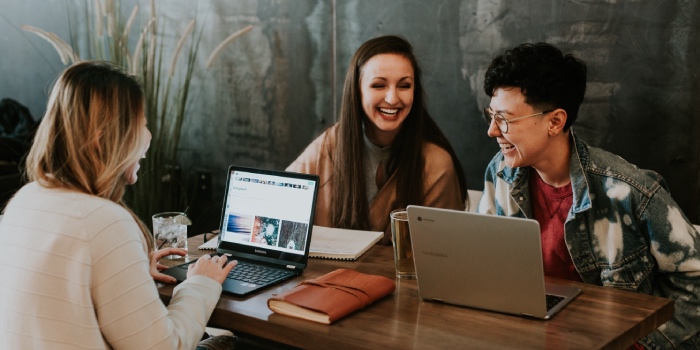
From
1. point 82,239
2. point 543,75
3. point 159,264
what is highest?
point 543,75

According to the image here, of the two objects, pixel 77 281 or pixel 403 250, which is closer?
pixel 77 281

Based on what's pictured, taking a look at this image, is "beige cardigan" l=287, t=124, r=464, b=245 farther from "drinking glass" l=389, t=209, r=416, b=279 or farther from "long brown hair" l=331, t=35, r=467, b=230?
"drinking glass" l=389, t=209, r=416, b=279

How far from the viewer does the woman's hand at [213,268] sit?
6.37ft

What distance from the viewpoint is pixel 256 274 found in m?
2.06

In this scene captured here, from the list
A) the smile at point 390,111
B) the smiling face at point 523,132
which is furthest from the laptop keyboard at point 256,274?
the smile at point 390,111

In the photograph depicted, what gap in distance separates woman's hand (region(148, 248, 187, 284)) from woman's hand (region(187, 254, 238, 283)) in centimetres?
7

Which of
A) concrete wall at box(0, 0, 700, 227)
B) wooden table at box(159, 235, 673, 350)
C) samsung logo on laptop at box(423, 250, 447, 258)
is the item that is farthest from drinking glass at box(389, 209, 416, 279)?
concrete wall at box(0, 0, 700, 227)

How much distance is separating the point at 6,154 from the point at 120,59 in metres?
0.88

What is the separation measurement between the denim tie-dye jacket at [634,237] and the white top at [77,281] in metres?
1.14

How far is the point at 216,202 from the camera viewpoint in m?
4.25

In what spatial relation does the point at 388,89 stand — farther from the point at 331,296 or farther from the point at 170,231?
the point at 331,296

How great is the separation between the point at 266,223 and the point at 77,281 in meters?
0.71

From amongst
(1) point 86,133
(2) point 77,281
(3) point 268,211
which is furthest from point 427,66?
(2) point 77,281

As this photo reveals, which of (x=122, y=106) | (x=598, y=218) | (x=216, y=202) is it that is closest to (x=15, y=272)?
(x=122, y=106)
